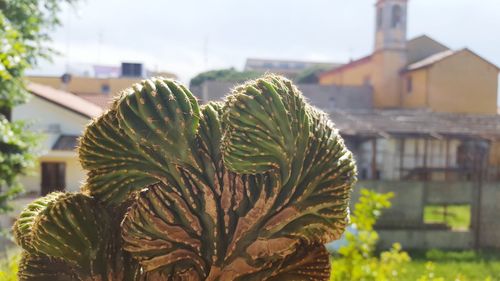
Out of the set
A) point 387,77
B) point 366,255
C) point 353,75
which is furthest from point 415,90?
point 366,255

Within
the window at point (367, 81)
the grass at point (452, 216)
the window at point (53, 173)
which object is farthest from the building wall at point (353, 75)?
the window at point (53, 173)

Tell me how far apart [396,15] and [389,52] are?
1311 millimetres

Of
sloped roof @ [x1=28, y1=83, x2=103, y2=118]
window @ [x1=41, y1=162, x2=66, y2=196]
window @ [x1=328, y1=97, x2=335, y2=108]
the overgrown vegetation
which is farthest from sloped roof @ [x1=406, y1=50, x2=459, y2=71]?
the overgrown vegetation

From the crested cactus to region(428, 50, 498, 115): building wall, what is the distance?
18024mm

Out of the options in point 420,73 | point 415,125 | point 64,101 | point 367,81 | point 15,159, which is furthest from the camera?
point 367,81

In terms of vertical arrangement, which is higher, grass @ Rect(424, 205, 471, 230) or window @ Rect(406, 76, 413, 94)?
window @ Rect(406, 76, 413, 94)

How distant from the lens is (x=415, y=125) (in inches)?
474

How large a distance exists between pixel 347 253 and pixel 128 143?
1.88m

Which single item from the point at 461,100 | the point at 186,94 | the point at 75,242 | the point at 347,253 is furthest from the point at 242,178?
the point at 461,100

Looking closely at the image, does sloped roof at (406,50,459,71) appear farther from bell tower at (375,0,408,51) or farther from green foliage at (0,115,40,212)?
green foliage at (0,115,40,212)

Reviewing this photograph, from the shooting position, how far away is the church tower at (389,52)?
19.2 m

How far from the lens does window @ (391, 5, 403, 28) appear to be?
62.9 ft

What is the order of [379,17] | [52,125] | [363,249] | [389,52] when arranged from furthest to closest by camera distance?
[379,17] → [389,52] → [52,125] → [363,249]

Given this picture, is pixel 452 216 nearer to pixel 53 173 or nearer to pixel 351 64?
pixel 53 173
